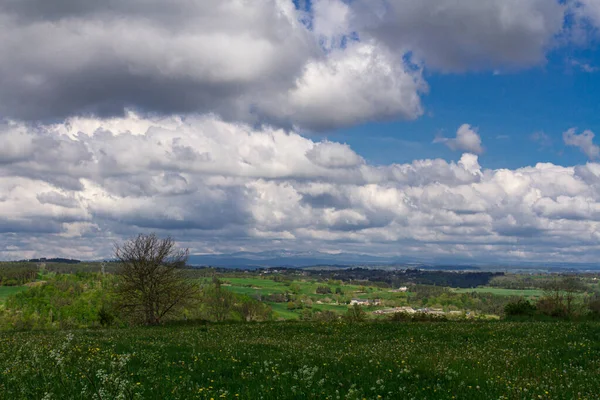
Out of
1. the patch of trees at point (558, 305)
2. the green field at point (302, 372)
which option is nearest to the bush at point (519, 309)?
the patch of trees at point (558, 305)

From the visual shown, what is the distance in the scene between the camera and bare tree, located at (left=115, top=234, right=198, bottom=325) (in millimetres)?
51344

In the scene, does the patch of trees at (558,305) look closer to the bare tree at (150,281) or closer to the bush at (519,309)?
the bush at (519,309)

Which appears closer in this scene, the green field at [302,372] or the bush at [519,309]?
the green field at [302,372]

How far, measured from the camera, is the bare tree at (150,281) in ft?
168

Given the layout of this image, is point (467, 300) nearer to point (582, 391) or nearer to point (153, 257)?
point (153, 257)

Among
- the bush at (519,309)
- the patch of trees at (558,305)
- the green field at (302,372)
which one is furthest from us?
the bush at (519,309)

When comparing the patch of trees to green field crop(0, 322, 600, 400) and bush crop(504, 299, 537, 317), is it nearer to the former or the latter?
bush crop(504, 299, 537, 317)

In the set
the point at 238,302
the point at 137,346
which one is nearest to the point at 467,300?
the point at 238,302

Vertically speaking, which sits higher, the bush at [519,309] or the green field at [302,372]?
the green field at [302,372]

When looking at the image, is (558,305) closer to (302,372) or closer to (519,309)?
(519,309)

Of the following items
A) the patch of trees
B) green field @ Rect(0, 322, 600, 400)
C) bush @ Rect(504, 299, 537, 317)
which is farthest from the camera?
bush @ Rect(504, 299, 537, 317)

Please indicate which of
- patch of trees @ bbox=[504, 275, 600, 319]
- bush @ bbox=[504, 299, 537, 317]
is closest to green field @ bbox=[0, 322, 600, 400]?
patch of trees @ bbox=[504, 275, 600, 319]

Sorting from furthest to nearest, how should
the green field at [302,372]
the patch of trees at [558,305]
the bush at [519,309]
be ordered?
1. the bush at [519,309]
2. the patch of trees at [558,305]
3. the green field at [302,372]

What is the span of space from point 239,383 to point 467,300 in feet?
586
